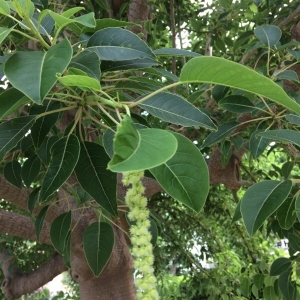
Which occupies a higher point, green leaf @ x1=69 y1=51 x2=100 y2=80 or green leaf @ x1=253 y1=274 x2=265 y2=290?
green leaf @ x1=69 y1=51 x2=100 y2=80

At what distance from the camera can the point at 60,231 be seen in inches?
36.8

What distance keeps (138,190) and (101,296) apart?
1174 mm

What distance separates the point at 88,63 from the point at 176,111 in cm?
14

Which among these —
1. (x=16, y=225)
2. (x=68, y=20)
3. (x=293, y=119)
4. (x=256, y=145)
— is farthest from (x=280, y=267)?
(x=68, y=20)

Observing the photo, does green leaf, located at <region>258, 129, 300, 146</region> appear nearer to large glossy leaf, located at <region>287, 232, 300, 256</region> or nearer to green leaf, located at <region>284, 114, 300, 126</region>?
green leaf, located at <region>284, 114, 300, 126</region>

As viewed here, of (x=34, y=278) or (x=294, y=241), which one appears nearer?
(x=294, y=241)

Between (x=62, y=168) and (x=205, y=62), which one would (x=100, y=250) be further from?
(x=205, y=62)

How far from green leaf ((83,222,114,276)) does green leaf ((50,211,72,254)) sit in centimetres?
5

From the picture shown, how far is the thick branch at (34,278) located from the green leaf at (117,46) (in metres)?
1.47

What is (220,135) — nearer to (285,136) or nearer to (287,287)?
(285,136)

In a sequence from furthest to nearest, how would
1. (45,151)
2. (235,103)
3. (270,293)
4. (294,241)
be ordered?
(270,293)
(294,241)
(235,103)
(45,151)

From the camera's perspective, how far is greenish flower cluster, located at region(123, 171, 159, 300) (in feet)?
1.39

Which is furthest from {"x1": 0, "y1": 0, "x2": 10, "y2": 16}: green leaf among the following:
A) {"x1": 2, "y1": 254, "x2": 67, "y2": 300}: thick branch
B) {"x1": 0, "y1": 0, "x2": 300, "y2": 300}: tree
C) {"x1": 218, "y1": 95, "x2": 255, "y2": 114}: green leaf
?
{"x1": 2, "y1": 254, "x2": 67, "y2": 300}: thick branch

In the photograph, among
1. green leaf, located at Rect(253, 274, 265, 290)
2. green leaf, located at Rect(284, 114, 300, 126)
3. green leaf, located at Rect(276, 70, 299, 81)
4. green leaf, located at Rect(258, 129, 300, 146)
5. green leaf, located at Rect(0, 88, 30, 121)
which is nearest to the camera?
green leaf, located at Rect(0, 88, 30, 121)
